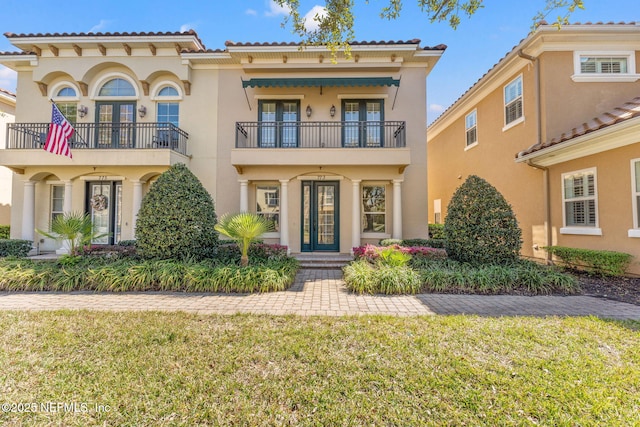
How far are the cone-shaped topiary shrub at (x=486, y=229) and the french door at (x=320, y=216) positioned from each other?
14.7 feet

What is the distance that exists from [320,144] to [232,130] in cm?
354

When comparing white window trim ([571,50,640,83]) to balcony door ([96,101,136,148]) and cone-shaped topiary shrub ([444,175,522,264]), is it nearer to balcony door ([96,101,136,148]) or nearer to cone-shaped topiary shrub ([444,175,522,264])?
cone-shaped topiary shrub ([444,175,522,264])

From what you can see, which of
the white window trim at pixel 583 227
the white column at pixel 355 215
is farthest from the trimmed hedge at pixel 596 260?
the white column at pixel 355 215

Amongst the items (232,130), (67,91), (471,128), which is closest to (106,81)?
(67,91)

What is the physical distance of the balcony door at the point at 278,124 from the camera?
36.4ft

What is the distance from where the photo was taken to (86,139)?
11.2 m

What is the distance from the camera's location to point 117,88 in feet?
37.6

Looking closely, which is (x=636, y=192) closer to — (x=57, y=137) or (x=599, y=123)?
(x=599, y=123)

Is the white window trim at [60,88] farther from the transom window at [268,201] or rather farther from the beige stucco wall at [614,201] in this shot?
the beige stucco wall at [614,201]

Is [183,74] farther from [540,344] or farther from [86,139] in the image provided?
[540,344]

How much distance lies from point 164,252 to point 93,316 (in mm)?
2992

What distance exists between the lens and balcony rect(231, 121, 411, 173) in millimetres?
10195

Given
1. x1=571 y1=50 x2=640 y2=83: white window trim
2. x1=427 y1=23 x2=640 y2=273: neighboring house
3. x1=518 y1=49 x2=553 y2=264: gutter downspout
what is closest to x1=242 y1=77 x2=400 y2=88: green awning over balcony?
x1=518 y1=49 x2=553 y2=264: gutter downspout

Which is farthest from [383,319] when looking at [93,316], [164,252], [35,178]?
[35,178]
